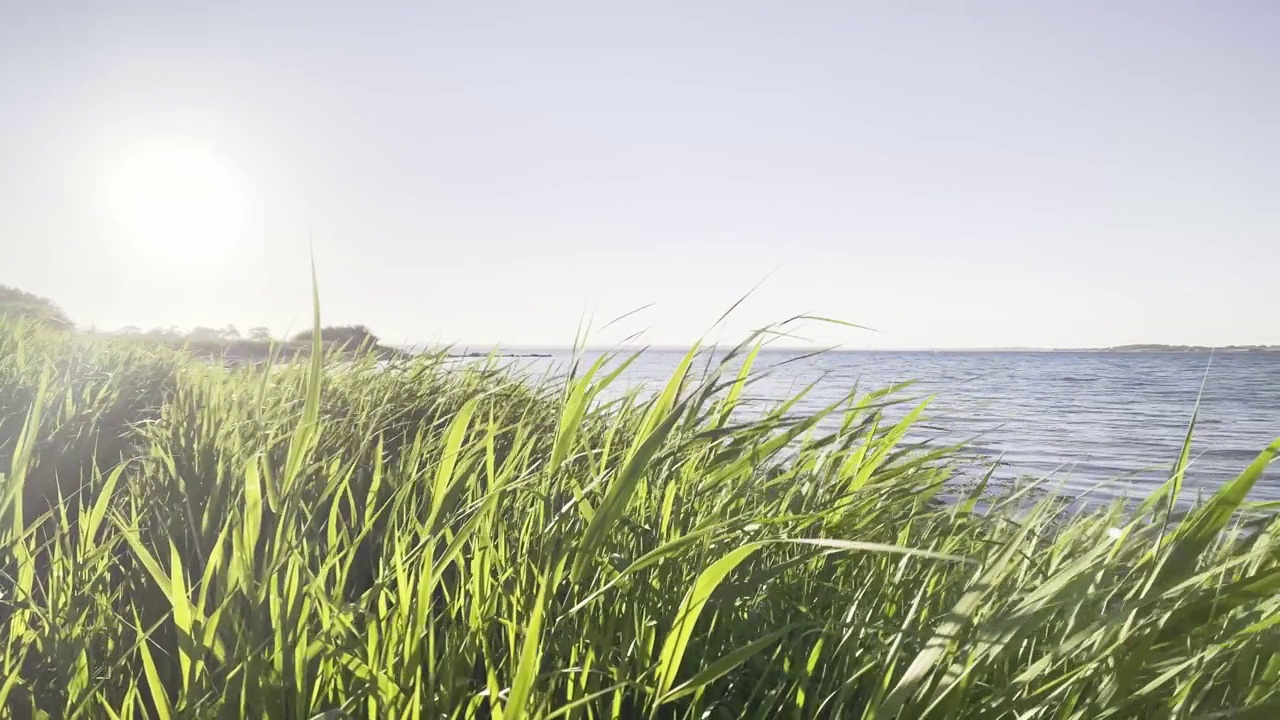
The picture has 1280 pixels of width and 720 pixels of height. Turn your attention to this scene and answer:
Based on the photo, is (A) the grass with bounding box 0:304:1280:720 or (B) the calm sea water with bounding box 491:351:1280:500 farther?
(B) the calm sea water with bounding box 491:351:1280:500

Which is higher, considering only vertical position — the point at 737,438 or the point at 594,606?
the point at 737,438

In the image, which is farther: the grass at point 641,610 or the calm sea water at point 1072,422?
the calm sea water at point 1072,422

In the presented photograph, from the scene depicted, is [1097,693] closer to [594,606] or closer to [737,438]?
[594,606]

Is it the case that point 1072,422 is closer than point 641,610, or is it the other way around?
point 641,610

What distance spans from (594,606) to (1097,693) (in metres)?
0.63

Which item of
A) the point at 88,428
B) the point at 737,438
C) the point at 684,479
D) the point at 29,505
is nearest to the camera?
the point at 684,479

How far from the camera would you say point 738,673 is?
46.9 inches

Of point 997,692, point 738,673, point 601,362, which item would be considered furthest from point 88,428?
point 997,692

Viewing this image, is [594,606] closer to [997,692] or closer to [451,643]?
[451,643]

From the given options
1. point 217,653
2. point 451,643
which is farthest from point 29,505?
point 451,643

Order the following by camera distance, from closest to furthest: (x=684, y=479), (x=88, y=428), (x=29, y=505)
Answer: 1. (x=684, y=479)
2. (x=29, y=505)
3. (x=88, y=428)

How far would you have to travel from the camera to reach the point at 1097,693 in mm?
939

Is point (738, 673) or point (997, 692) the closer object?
point (997, 692)

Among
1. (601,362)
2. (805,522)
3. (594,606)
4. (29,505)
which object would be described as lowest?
(29,505)
